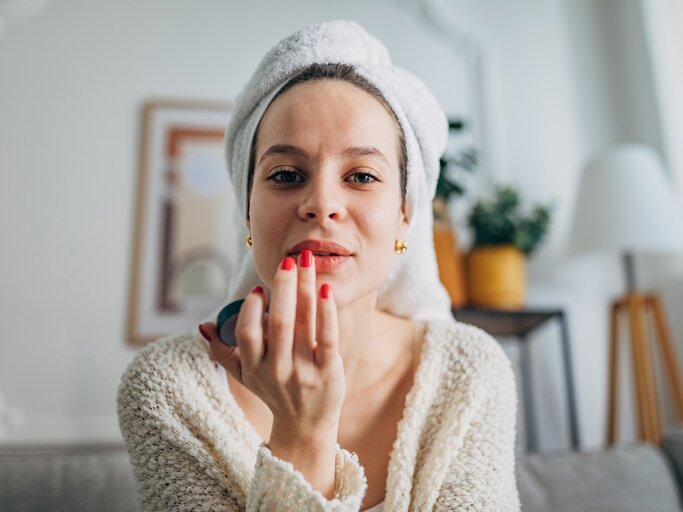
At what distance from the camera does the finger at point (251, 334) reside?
0.65 metres

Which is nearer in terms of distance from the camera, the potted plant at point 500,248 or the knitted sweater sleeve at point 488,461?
the knitted sweater sleeve at point 488,461

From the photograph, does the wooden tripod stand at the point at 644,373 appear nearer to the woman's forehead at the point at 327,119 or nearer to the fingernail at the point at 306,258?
the woman's forehead at the point at 327,119

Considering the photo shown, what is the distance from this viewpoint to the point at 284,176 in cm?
85

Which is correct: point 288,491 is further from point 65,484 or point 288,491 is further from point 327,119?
point 65,484

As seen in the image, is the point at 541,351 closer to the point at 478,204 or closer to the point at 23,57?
the point at 478,204

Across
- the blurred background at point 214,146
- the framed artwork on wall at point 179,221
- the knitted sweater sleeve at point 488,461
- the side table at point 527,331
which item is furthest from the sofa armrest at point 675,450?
the framed artwork on wall at point 179,221

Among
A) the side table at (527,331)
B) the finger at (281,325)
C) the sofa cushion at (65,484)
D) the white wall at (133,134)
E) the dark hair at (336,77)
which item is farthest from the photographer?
the white wall at (133,134)

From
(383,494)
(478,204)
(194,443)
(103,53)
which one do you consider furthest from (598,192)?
(103,53)

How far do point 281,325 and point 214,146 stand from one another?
71.1 inches

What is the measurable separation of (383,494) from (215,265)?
143 centimetres

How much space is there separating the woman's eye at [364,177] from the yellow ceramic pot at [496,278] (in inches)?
47.3

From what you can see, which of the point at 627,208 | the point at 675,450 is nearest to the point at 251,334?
the point at 675,450

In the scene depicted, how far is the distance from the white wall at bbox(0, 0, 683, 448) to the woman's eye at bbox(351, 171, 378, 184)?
5.11 feet

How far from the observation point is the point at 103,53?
2.40 metres
